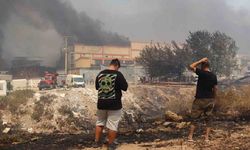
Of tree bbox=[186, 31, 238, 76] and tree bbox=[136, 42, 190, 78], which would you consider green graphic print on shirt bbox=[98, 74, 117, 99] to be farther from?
tree bbox=[186, 31, 238, 76]

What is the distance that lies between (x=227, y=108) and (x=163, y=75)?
32419 mm

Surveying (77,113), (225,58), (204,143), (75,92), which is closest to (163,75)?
(225,58)

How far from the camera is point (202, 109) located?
22.0ft

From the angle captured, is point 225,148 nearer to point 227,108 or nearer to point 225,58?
point 227,108

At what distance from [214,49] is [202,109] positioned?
45691 mm

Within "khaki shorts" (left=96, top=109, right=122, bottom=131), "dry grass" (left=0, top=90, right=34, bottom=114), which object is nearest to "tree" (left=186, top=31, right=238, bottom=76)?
"dry grass" (left=0, top=90, right=34, bottom=114)

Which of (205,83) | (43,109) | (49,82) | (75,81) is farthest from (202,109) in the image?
(49,82)

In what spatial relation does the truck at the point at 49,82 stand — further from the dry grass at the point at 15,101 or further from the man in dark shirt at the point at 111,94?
the man in dark shirt at the point at 111,94

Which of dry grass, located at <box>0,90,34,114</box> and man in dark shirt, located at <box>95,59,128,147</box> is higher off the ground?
man in dark shirt, located at <box>95,59,128,147</box>

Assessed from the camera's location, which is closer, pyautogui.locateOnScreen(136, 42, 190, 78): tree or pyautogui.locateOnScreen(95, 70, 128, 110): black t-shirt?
pyautogui.locateOnScreen(95, 70, 128, 110): black t-shirt

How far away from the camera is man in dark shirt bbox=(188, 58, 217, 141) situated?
6504 mm

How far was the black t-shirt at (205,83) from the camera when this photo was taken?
6488 millimetres

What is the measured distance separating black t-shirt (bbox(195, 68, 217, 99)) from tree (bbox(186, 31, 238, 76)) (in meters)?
42.8

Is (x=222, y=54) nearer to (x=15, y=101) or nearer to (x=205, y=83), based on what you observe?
(x=15, y=101)
